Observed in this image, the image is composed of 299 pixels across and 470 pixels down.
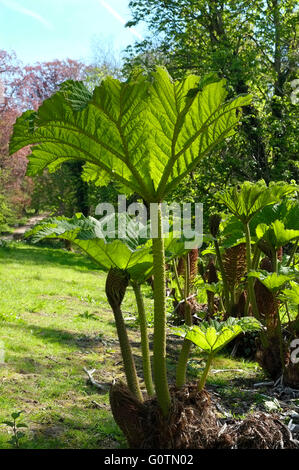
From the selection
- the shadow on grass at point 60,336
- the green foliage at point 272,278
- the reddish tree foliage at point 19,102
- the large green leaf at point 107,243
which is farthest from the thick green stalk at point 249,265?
the reddish tree foliage at point 19,102

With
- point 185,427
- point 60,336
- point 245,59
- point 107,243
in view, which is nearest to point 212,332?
point 185,427

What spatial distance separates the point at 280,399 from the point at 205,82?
7.42 ft

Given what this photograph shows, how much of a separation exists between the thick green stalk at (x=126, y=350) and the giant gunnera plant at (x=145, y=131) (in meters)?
0.07

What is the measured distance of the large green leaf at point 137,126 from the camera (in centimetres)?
186

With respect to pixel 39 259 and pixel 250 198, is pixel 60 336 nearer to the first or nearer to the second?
pixel 250 198

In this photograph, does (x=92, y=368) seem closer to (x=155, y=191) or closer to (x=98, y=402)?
(x=98, y=402)

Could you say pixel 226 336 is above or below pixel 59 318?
above

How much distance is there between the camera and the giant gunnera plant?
1866 mm

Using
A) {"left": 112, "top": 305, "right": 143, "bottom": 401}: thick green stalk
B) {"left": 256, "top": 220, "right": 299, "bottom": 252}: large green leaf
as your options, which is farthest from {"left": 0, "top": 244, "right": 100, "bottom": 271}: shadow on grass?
{"left": 112, "top": 305, "right": 143, "bottom": 401}: thick green stalk

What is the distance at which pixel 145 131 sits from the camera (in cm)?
199

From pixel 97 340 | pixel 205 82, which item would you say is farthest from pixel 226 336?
pixel 97 340

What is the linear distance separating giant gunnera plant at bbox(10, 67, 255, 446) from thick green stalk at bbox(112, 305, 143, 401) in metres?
0.07

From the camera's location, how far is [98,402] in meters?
3.13

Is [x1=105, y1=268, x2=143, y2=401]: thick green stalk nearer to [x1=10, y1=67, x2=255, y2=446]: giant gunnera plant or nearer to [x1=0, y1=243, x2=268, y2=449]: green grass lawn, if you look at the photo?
[x1=10, y1=67, x2=255, y2=446]: giant gunnera plant
